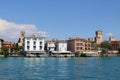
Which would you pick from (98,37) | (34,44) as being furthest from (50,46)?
(98,37)

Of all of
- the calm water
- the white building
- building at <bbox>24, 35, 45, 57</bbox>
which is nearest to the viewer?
the calm water

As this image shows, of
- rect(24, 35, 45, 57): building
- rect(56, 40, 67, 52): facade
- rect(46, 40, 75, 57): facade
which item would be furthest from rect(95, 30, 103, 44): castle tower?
rect(24, 35, 45, 57): building

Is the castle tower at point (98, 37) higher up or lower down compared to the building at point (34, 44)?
higher up

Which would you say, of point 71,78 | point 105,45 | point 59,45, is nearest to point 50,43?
point 59,45

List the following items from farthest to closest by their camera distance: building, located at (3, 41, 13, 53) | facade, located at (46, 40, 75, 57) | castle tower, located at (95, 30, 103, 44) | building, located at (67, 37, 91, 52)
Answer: castle tower, located at (95, 30, 103, 44) < building, located at (3, 41, 13, 53) < building, located at (67, 37, 91, 52) < facade, located at (46, 40, 75, 57)

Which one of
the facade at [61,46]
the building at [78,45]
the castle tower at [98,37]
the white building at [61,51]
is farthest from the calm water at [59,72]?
the castle tower at [98,37]

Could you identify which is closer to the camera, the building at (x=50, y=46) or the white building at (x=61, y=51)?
the white building at (x=61, y=51)

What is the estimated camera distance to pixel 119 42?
180375mm

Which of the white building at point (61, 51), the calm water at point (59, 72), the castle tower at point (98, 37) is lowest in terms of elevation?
the calm water at point (59, 72)

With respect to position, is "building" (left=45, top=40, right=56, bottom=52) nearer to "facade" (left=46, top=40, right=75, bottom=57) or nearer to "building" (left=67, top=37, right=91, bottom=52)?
"facade" (left=46, top=40, right=75, bottom=57)

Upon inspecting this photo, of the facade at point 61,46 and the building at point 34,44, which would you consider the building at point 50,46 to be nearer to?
the facade at point 61,46

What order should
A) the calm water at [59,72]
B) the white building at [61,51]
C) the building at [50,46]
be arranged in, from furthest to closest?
the building at [50,46]
the white building at [61,51]
the calm water at [59,72]

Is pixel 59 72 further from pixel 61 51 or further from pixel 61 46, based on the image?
pixel 61 46

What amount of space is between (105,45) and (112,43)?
19741 mm
